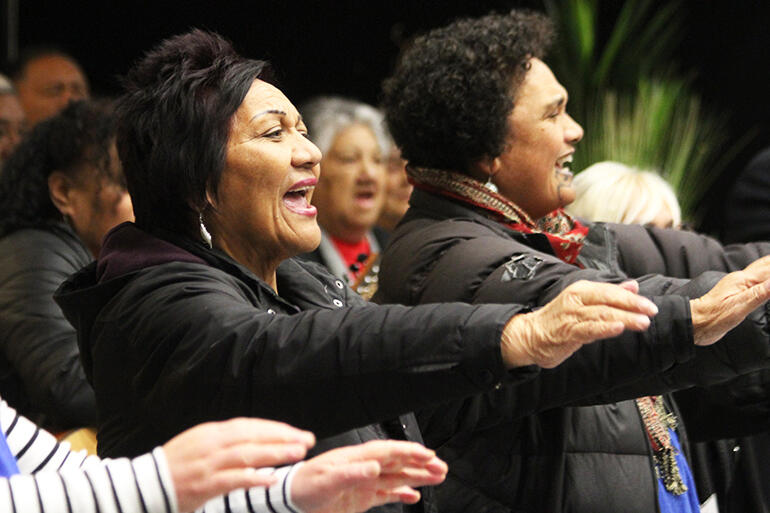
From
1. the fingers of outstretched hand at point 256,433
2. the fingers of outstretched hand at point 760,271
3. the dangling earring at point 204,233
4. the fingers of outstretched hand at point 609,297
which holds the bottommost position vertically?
the fingers of outstretched hand at point 256,433

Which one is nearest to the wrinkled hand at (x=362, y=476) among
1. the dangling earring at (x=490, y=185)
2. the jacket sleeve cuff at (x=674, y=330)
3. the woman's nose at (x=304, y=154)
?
the jacket sleeve cuff at (x=674, y=330)

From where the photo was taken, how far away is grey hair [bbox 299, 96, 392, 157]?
435cm

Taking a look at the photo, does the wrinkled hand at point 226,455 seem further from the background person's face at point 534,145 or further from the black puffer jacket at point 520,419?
the background person's face at point 534,145

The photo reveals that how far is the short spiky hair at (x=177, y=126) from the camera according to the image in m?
1.94

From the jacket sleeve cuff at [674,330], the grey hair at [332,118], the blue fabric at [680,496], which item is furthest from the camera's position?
the grey hair at [332,118]

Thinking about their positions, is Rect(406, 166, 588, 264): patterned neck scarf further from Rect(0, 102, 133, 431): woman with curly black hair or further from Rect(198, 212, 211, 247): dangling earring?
Rect(0, 102, 133, 431): woman with curly black hair

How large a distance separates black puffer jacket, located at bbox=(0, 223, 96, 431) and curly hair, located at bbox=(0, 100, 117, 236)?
0.11 meters

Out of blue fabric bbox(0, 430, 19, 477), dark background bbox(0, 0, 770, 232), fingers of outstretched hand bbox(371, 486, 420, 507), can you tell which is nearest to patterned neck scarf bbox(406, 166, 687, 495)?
fingers of outstretched hand bbox(371, 486, 420, 507)

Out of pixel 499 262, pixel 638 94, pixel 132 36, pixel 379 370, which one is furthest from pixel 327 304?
pixel 132 36

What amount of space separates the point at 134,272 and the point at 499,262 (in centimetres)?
68

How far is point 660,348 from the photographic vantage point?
1.78m

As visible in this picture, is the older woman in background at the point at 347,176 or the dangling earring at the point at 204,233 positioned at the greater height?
the older woman in background at the point at 347,176

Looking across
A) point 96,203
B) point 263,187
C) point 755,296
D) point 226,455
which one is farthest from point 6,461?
point 96,203

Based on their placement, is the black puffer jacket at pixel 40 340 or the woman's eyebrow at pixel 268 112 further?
the black puffer jacket at pixel 40 340
